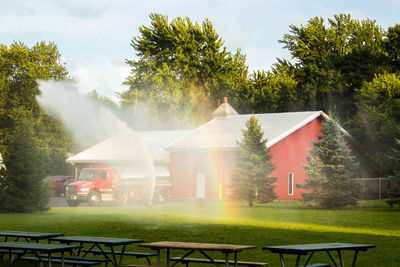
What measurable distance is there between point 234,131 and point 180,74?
24563 mm

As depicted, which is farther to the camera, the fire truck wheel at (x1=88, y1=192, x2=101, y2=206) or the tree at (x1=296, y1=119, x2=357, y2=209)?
the fire truck wheel at (x1=88, y1=192, x2=101, y2=206)

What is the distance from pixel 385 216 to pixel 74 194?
65.0ft

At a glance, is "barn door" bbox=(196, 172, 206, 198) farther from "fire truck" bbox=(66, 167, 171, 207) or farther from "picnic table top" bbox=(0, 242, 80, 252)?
"picnic table top" bbox=(0, 242, 80, 252)

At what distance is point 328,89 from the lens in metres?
65.5

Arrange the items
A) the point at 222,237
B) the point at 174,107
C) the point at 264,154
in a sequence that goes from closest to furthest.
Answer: the point at 222,237
the point at 264,154
the point at 174,107

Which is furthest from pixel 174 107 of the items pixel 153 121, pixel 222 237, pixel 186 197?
pixel 222 237

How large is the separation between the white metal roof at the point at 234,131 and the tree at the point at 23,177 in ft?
52.7

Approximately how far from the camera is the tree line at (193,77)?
67188 millimetres

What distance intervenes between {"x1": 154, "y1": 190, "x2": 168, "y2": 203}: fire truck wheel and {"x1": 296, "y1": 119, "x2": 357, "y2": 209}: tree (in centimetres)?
1012

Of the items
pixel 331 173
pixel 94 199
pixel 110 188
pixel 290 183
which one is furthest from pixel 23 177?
pixel 290 183

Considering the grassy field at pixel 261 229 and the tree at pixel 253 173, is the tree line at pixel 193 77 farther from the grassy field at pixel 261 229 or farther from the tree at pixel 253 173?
the grassy field at pixel 261 229

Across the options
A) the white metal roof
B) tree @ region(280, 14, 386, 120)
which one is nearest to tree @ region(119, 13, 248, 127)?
tree @ region(280, 14, 386, 120)

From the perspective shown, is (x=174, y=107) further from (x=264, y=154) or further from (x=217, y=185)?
(x=264, y=154)

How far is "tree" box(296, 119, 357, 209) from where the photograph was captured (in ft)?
120
